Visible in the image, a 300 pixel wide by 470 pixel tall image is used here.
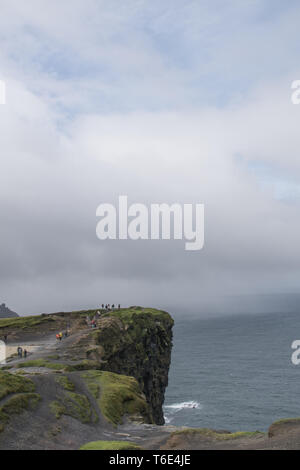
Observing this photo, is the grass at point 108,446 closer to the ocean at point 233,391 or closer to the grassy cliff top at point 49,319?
the grassy cliff top at point 49,319

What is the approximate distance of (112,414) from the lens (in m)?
35.9

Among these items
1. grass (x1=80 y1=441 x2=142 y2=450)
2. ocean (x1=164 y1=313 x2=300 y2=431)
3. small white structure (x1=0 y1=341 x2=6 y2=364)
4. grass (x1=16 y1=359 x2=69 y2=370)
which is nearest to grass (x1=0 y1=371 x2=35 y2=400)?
grass (x1=80 y1=441 x2=142 y2=450)

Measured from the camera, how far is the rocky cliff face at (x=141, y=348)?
62.9 metres

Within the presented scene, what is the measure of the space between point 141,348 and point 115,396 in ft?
113

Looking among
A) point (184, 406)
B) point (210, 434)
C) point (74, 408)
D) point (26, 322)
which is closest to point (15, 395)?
point (74, 408)

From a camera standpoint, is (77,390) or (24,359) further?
(24,359)

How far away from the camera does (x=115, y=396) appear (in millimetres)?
39188

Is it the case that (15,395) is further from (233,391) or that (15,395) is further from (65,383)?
(233,391)

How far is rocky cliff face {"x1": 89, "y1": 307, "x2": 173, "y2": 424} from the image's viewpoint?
2475 inches

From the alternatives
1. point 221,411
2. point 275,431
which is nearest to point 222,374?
point 221,411

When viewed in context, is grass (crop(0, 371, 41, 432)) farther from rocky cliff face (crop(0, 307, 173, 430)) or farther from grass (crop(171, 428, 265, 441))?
grass (crop(171, 428, 265, 441))

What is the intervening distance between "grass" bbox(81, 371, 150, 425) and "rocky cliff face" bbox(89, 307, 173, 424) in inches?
358
